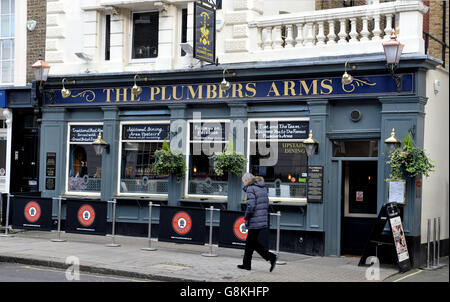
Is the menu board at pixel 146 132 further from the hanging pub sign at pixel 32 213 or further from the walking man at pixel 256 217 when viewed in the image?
the walking man at pixel 256 217

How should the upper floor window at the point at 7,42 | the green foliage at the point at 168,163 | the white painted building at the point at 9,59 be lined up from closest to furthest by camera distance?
the green foliage at the point at 168,163, the white painted building at the point at 9,59, the upper floor window at the point at 7,42

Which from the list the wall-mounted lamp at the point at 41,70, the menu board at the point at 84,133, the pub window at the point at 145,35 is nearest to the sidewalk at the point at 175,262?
the menu board at the point at 84,133

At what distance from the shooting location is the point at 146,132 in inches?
690

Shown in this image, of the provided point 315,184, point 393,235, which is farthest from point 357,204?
point 393,235

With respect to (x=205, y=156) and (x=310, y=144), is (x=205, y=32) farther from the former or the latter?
(x=310, y=144)

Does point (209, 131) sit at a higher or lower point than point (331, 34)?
lower

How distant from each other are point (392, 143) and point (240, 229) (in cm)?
361

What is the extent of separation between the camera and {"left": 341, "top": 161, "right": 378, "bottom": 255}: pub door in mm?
15148

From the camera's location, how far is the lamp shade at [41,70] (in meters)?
18.0

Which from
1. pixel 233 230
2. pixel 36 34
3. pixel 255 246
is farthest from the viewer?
pixel 36 34

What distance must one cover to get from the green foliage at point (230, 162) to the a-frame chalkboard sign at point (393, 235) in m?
3.71

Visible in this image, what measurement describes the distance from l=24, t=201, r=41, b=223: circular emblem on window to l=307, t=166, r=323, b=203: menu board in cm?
643

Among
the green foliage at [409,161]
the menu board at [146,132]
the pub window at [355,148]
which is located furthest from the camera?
the menu board at [146,132]

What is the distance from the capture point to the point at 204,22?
15.5m
